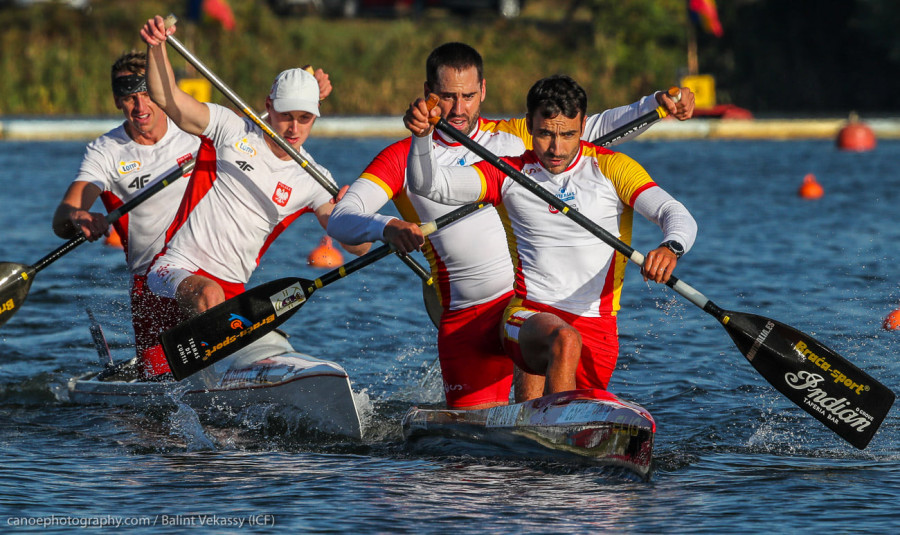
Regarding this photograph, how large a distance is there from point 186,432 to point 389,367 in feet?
7.67

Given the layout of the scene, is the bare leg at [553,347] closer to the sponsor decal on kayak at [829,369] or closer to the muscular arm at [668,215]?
the muscular arm at [668,215]

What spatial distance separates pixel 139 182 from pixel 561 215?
10.9 ft

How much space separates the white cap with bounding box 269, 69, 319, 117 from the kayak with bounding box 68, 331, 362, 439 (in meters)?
1.41

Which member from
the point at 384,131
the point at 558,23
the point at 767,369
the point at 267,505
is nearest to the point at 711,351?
the point at 767,369

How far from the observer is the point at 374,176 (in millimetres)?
6461

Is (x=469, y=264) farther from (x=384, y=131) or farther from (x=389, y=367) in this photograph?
(x=384, y=131)

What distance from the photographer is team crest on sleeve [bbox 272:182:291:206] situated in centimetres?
778

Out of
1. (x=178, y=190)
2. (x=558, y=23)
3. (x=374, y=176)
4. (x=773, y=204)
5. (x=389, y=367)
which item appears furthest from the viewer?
(x=558, y=23)

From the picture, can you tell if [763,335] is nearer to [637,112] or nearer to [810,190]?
[637,112]

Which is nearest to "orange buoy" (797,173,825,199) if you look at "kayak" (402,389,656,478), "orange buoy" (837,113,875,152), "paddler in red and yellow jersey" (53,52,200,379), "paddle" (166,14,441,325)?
"orange buoy" (837,113,875,152)

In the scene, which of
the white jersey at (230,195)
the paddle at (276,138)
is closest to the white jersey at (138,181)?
the white jersey at (230,195)

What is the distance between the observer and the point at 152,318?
322 inches

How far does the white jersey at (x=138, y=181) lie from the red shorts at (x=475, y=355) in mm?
2436

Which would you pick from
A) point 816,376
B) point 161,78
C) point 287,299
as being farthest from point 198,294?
point 816,376
